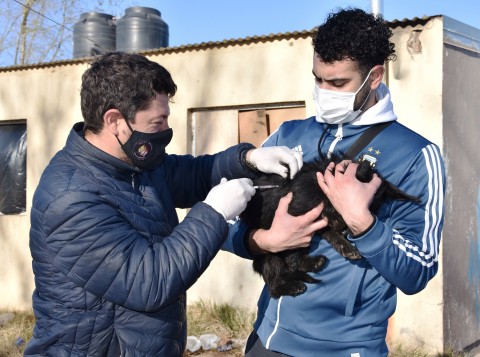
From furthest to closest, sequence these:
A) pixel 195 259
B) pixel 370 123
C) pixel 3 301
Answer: pixel 3 301 < pixel 370 123 < pixel 195 259

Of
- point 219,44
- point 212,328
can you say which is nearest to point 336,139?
point 212,328

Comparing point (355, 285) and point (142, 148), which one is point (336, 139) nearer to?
point (355, 285)

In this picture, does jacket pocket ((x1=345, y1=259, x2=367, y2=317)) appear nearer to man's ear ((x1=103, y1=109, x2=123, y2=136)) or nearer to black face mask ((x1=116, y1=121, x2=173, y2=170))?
black face mask ((x1=116, y1=121, x2=173, y2=170))

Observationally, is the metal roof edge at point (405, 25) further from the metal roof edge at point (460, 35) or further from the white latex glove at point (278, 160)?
the white latex glove at point (278, 160)

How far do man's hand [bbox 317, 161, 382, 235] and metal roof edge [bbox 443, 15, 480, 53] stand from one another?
4661mm

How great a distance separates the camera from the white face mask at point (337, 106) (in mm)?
2797

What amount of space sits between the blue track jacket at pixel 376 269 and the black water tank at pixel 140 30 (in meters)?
6.89

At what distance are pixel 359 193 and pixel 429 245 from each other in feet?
1.14

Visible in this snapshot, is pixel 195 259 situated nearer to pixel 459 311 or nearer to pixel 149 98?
pixel 149 98

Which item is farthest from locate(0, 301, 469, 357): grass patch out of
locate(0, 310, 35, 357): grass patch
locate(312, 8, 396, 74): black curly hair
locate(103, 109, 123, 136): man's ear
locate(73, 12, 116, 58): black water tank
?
locate(103, 109, 123, 136): man's ear

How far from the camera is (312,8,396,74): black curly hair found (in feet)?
8.92

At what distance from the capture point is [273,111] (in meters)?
7.71

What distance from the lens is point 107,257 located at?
227cm

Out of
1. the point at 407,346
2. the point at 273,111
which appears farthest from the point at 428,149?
the point at 273,111
